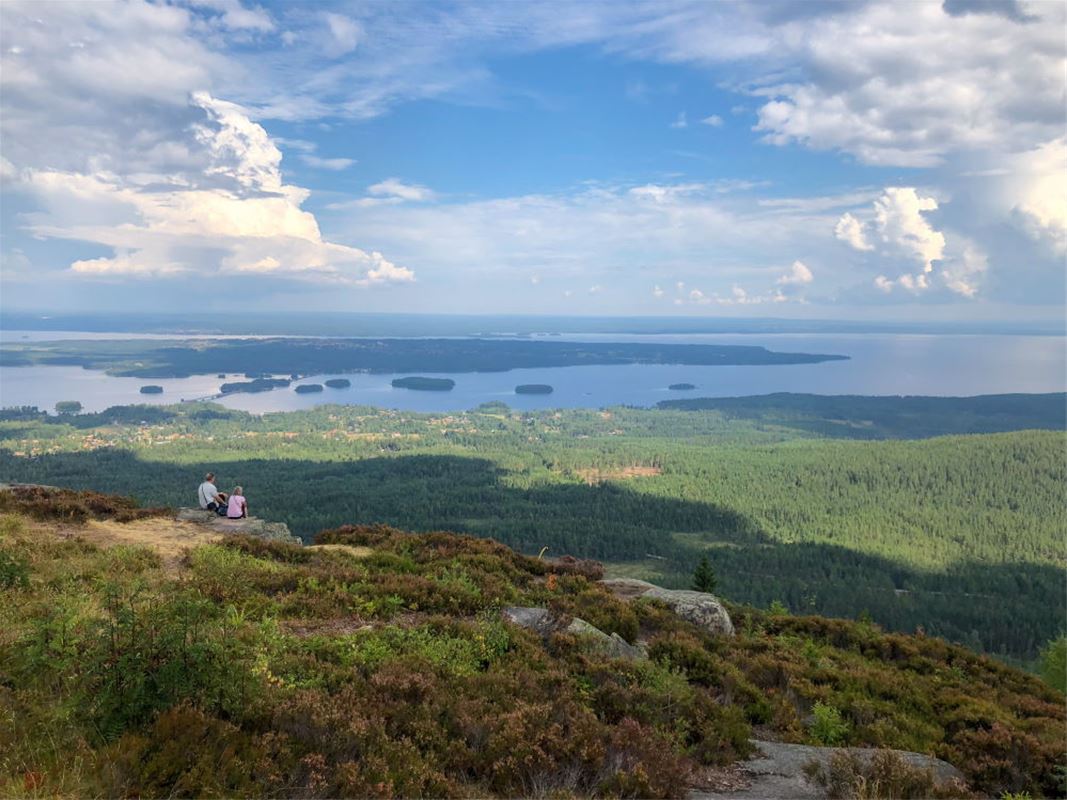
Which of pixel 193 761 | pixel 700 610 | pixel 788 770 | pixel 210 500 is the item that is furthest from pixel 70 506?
pixel 788 770

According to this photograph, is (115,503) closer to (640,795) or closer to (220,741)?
(220,741)

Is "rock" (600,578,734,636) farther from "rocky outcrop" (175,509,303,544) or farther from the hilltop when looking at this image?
"rocky outcrop" (175,509,303,544)

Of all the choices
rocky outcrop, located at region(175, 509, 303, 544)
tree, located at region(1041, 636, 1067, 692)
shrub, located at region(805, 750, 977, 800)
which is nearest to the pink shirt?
rocky outcrop, located at region(175, 509, 303, 544)

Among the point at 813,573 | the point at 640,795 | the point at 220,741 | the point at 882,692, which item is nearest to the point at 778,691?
the point at 882,692

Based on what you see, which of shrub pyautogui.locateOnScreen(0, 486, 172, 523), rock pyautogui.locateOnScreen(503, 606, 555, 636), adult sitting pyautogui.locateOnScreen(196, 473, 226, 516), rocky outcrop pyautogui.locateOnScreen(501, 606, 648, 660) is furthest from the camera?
adult sitting pyautogui.locateOnScreen(196, 473, 226, 516)

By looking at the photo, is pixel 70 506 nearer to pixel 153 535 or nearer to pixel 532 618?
pixel 153 535

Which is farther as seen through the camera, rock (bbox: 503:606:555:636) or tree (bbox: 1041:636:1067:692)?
tree (bbox: 1041:636:1067:692)

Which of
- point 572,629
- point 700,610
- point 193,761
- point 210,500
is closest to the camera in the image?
point 193,761
